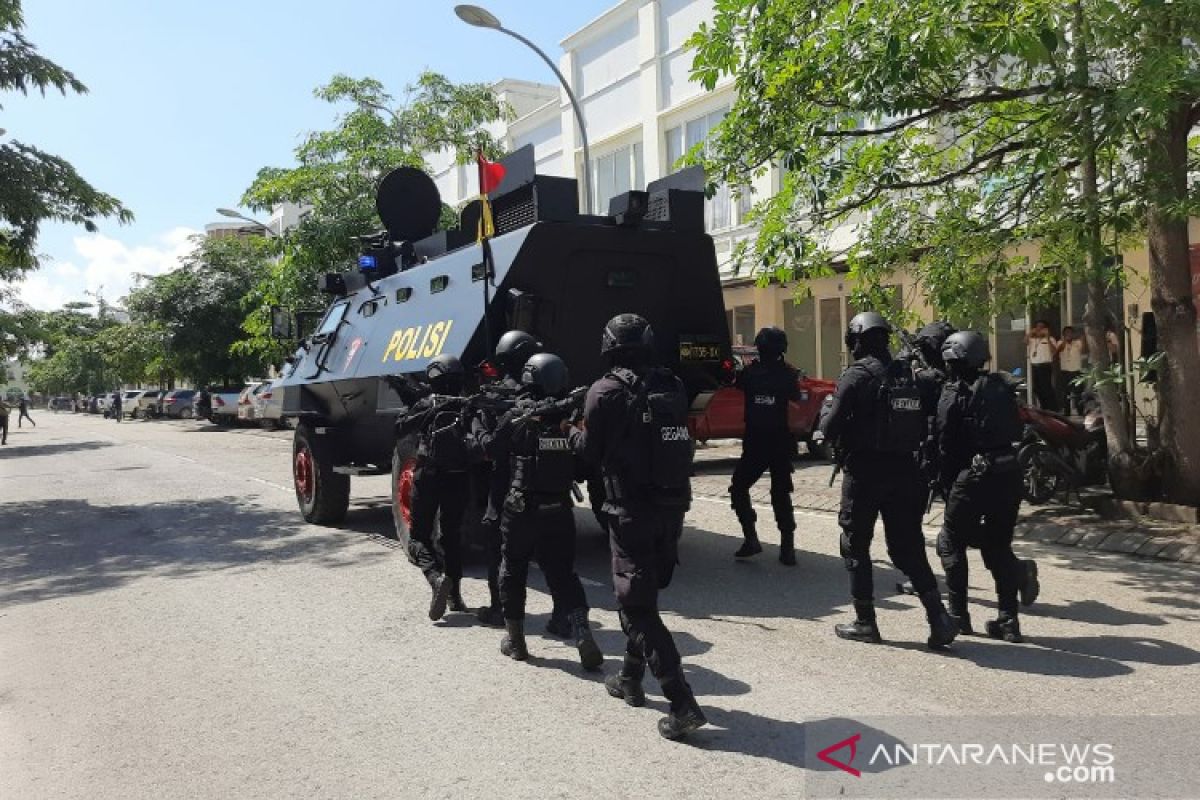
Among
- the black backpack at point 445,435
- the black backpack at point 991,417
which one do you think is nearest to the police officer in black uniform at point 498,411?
the black backpack at point 445,435

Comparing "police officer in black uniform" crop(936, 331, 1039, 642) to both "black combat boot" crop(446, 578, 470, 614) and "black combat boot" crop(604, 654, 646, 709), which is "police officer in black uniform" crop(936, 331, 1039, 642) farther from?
"black combat boot" crop(446, 578, 470, 614)

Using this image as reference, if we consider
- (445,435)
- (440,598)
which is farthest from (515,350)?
(440,598)

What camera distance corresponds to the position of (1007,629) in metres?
5.13

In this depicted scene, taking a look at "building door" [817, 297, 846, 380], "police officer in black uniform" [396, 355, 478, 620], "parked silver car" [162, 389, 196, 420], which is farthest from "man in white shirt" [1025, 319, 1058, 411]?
"parked silver car" [162, 389, 196, 420]

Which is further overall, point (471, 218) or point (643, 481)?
point (471, 218)

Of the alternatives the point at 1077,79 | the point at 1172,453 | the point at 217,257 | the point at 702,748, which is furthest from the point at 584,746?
the point at 217,257

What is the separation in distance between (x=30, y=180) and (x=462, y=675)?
10516 mm

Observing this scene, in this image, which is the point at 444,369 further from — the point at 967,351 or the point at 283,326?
the point at 283,326

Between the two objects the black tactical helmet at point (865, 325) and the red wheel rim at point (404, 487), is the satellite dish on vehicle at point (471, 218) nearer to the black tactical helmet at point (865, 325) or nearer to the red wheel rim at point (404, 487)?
the red wheel rim at point (404, 487)

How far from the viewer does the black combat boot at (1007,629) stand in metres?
5.11

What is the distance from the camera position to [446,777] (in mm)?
3520

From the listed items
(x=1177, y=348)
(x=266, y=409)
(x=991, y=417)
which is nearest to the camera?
(x=991, y=417)

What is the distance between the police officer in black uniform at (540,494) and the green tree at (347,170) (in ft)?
47.4

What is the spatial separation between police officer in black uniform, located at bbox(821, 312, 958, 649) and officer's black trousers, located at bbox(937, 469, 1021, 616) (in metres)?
0.27
